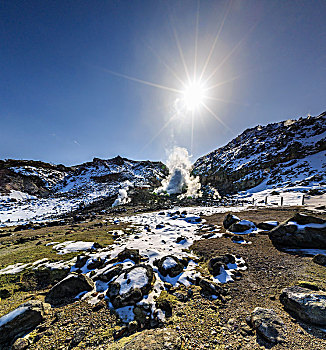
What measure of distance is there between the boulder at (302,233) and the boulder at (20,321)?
1180 centimetres

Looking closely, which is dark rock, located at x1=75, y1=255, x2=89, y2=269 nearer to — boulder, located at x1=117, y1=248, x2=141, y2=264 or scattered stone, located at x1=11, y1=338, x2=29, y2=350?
boulder, located at x1=117, y1=248, x2=141, y2=264

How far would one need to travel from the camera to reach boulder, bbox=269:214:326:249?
7.81m

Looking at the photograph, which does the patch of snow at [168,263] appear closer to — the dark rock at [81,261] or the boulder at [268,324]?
the boulder at [268,324]

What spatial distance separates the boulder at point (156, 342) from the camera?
2.99 meters

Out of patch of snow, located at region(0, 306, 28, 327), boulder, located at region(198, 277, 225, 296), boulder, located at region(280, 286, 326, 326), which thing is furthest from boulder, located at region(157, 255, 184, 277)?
patch of snow, located at region(0, 306, 28, 327)

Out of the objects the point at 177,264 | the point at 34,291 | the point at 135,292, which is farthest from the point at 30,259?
the point at 177,264

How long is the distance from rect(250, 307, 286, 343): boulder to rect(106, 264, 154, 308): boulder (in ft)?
11.1

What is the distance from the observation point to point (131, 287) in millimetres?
5125

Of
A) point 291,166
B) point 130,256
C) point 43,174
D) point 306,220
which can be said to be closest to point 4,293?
point 130,256

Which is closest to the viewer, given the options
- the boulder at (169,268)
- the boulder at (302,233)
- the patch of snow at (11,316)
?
the patch of snow at (11,316)

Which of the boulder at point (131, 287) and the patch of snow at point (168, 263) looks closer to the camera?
the boulder at point (131, 287)

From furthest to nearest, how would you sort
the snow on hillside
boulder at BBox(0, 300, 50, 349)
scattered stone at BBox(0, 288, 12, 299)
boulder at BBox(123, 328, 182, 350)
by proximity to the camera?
the snow on hillside
scattered stone at BBox(0, 288, 12, 299)
boulder at BBox(0, 300, 50, 349)
boulder at BBox(123, 328, 182, 350)

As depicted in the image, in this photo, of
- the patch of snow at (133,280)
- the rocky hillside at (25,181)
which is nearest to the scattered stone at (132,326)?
the patch of snow at (133,280)

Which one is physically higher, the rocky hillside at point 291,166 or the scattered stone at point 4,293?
A: the rocky hillside at point 291,166
